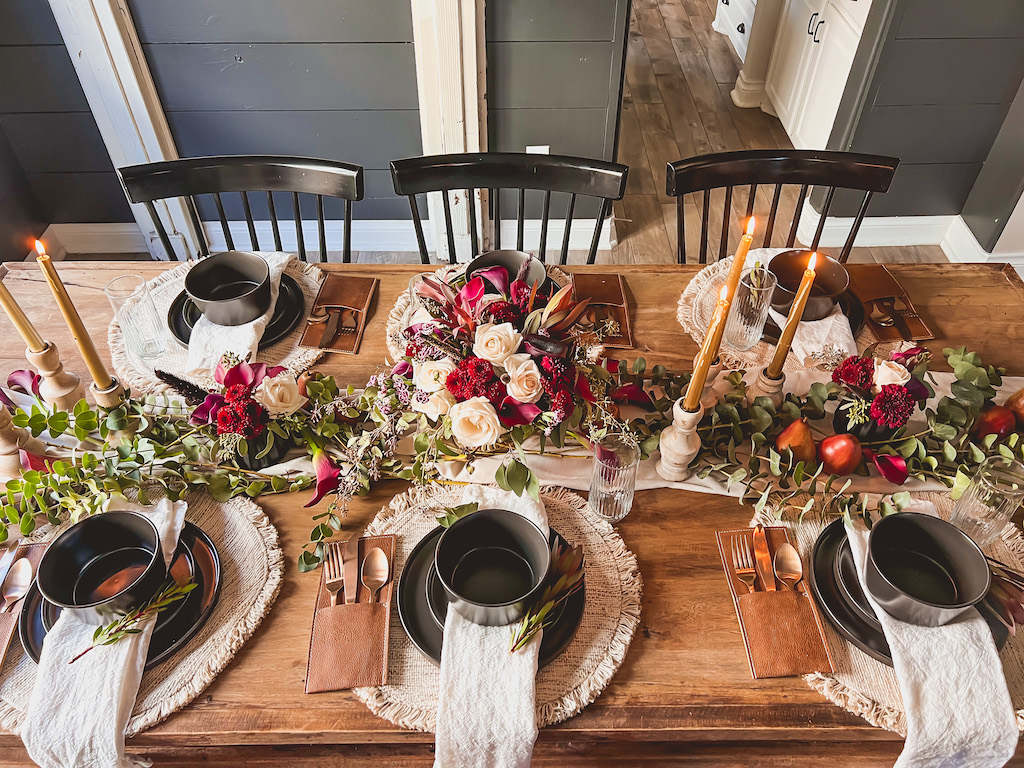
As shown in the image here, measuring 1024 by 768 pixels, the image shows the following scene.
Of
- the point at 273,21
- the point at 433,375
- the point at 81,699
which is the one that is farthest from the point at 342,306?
the point at 273,21

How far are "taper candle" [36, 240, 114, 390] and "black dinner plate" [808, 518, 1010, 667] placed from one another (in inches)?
39.9

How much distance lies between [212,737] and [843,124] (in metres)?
2.66

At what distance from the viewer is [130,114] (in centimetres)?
235

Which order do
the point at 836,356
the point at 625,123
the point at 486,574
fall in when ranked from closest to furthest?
1. the point at 486,574
2. the point at 836,356
3. the point at 625,123

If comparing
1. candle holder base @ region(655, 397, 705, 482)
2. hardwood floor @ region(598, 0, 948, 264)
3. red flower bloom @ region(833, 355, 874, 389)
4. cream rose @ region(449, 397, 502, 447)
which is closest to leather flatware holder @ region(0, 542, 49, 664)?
cream rose @ region(449, 397, 502, 447)

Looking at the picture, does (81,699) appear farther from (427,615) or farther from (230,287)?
(230,287)

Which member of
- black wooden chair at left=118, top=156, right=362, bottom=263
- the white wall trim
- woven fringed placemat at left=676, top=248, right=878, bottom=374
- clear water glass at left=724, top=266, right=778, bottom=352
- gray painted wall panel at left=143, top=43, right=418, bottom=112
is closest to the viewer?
clear water glass at left=724, top=266, right=778, bottom=352

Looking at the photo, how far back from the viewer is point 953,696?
0.84 m

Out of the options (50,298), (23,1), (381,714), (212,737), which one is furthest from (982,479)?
(23,1)

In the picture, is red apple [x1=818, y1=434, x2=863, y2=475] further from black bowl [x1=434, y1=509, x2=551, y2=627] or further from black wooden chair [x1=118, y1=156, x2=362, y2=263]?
black wooden chair [x1=118, y1=156, x2=362, y2=263]

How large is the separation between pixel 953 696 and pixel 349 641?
0.71 meters

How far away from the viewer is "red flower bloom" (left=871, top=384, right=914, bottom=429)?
1014mm

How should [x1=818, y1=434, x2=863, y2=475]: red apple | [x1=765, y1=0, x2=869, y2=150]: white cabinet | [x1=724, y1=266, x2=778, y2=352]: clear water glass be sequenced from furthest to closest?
[x1=765, y1=0, x2=869, y2=150]: white cabinet, [x1=724, y1=266, x2=778, y2=352]: clear water glass, [x1=818, y1=434, x2=863, y2=475]: red apple

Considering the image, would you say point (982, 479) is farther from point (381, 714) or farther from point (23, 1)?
point (23, 1)
